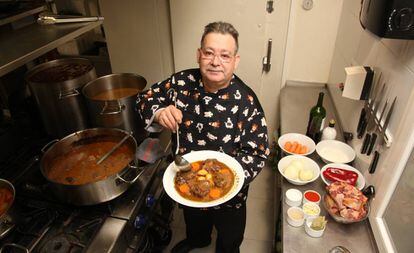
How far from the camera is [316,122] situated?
166cm

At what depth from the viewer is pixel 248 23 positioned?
6.52 feet

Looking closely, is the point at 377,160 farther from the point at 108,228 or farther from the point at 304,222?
the point at 108,228

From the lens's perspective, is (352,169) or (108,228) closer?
(108,228)

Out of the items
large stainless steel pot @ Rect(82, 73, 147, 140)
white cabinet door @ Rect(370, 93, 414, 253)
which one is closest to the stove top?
large stainless steel pot @ Rect(82, 73, 147, 140)

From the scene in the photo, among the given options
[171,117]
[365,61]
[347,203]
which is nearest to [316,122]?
[365,61]

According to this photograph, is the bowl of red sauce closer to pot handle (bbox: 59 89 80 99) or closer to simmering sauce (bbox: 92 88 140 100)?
simmering sauce (bbox: 92 88 140 100)

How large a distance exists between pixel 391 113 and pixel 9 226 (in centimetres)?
143

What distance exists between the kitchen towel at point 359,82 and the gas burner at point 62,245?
1299 mm

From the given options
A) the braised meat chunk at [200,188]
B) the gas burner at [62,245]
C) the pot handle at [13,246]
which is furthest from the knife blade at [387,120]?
the pot handle at [13,246]

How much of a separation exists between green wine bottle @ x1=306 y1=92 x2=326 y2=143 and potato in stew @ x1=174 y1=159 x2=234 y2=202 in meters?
0.71

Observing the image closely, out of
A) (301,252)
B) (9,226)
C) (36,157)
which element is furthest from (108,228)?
(301,252)

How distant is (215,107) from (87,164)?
23.5 inches

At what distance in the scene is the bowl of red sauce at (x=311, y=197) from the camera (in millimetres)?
1274

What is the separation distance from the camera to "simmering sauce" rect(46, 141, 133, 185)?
1198mm
